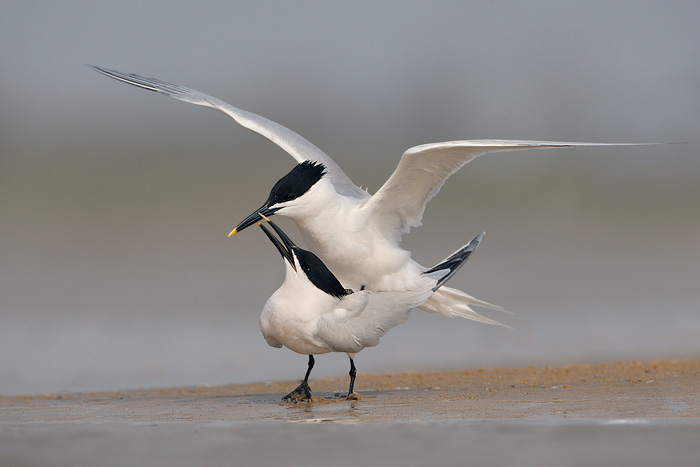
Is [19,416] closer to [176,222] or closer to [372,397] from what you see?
[372,397]

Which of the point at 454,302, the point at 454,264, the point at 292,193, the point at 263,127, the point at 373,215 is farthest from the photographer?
the point at 263,127

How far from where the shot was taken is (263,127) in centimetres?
977

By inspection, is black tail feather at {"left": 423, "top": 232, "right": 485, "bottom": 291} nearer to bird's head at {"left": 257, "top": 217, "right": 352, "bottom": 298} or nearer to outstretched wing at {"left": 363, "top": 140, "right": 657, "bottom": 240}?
outstretched wing at {"left": 363, "top": 140, "right": 657, "bottom": 240}

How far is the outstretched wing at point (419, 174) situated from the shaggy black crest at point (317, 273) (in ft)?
3.00

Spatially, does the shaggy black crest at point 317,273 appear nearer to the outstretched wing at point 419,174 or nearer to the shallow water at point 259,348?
the outstretched wing at point 419,174

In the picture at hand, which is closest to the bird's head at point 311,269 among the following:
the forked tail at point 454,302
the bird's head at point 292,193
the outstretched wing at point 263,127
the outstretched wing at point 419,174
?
the bird's head at point 292,193

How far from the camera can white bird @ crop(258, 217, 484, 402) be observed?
7453mm

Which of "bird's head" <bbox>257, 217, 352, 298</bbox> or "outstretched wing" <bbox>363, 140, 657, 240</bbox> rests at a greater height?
"outstretched wing" <bbox>363, 140, 657, 240</bbox>

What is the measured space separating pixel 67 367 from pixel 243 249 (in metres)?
5.79

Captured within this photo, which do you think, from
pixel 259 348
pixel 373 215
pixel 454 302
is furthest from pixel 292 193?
pixel 259 348

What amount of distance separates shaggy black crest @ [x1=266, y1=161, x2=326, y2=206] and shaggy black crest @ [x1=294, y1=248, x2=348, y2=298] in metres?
0.73

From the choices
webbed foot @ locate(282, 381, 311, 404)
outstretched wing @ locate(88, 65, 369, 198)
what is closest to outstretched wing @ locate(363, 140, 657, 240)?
outstretched wing @ locate(88, 65, 369, 198)

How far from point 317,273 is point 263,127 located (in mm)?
2543

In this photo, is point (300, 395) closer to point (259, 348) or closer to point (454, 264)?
point (454, 264)
